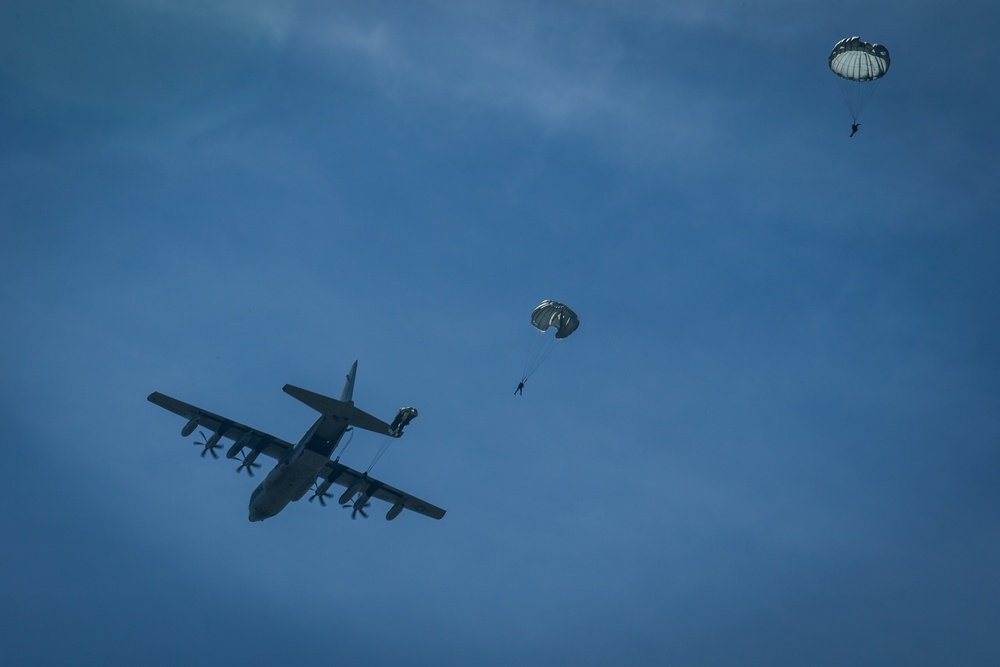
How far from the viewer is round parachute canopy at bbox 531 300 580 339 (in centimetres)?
5891

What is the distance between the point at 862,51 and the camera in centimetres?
5547

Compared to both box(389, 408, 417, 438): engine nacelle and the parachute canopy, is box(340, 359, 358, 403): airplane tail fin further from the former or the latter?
the parachute canopy

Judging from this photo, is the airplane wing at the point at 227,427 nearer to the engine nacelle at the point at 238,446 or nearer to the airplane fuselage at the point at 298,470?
the engine nacelle at the point at 238,446

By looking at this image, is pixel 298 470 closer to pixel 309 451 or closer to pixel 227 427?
pixel 309 451

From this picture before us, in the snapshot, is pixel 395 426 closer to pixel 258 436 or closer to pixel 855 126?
pixel 258 436

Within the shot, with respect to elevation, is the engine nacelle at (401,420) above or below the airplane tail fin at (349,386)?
below

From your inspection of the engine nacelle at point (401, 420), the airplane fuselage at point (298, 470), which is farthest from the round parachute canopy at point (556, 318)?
the airplane fuselage at point (298, 470)

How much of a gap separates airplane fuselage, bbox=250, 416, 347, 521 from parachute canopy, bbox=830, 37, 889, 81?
3920 cm

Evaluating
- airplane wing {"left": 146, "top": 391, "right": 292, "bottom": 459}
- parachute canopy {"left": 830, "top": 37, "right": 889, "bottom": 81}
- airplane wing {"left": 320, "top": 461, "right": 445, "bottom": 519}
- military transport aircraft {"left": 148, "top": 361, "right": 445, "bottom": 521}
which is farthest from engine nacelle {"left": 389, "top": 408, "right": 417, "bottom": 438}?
parachute canopy {"left": 830, "top": 37, "right": 889, "bottom": 81}

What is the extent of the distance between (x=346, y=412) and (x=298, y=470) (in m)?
7.46

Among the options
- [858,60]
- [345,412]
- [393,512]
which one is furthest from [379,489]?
[858,60]

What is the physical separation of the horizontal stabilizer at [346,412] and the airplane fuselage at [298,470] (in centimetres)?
81

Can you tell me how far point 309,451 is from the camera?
193 ft

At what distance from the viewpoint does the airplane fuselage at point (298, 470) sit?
192 ft
